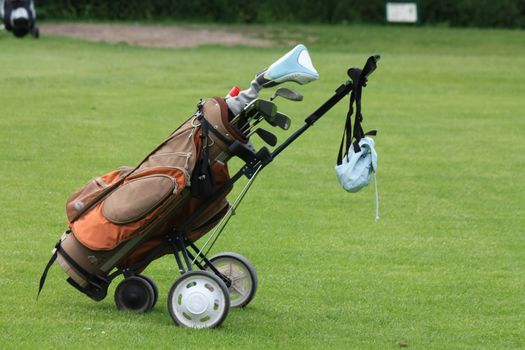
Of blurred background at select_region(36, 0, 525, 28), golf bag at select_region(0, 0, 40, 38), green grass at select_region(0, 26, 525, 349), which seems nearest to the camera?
green grass at select_region(0, 26, 525, 349)

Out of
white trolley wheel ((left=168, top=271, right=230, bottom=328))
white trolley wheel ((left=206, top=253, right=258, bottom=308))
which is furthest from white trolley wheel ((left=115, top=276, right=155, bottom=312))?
white trolley wheel ((left=206, top=253, right=258, bottom=308))

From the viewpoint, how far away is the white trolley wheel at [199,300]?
616 centimetres

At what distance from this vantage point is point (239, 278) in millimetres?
6820

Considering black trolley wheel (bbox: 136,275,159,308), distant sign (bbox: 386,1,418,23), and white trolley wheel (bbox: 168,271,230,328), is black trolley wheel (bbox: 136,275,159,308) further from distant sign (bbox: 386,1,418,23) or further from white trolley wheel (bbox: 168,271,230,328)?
distant sign (bbox: 386,1,418,23)

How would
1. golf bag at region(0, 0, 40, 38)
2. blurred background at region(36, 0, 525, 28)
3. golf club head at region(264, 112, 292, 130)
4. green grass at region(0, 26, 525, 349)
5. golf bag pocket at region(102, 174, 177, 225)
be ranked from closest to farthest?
golf bag pocket at region(102, 174, 177, 225) → golf club head at region(264, 112, 292, 130) → green grass at region(0, 26, 525, 349) → golf bag at region(0, 0, 40, 38) → blurred background at region(36, 0, 525, 28)

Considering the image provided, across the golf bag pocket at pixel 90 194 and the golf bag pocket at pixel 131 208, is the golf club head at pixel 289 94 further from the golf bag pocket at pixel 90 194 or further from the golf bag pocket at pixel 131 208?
the golf bag pocket at pixel 90 194

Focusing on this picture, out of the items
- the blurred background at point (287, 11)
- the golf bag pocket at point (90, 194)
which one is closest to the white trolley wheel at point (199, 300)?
the golf bag pocket at point (90, 194)

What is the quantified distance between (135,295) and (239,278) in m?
0.64

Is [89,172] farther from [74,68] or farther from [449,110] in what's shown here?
[74,68]

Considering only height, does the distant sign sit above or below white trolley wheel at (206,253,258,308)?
below

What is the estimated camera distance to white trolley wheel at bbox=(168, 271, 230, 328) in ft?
20.2

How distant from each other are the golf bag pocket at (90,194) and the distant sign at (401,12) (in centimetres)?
3328

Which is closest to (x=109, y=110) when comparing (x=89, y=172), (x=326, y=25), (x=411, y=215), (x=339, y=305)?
(x=89, y=172)

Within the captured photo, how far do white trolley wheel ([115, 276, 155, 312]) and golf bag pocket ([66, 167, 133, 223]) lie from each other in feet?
1.52
